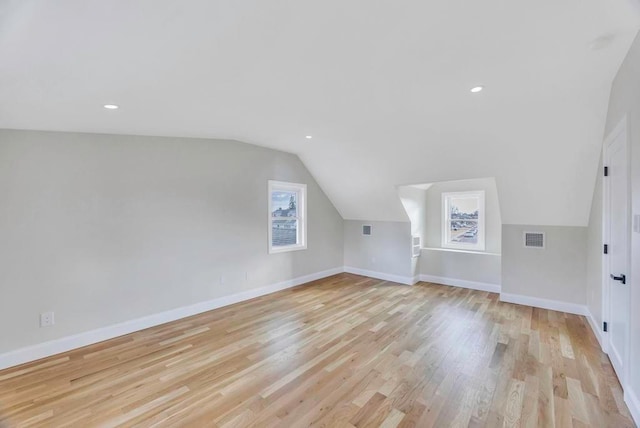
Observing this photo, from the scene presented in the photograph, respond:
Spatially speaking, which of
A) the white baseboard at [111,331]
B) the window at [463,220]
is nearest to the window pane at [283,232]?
the white baseboard at [111,331]

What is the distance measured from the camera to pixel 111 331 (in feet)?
10.7

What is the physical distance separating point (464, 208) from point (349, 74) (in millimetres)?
4710

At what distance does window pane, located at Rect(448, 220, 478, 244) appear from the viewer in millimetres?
5691

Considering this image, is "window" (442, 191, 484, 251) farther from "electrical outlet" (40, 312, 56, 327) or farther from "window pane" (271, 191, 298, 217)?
"electrical outlet" (40, 312, 56, 327)

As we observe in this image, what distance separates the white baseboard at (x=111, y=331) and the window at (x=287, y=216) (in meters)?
0.87

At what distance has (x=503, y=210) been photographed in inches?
171

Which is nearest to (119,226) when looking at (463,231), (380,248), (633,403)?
(380,248)

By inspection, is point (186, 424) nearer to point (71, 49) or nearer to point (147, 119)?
point (71, 49)

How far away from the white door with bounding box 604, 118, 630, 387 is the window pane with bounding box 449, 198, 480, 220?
9.48 feet

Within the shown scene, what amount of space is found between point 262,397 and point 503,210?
4115 mm

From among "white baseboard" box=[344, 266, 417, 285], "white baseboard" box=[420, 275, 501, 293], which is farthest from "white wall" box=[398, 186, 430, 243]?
"white baseboard" box=[344, 266, 417, 285]

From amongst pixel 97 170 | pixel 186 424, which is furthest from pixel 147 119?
pixel 186 424

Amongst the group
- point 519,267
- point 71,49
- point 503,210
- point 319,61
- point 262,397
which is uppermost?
point 319,61

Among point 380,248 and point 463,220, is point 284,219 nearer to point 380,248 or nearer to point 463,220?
point 380,248
